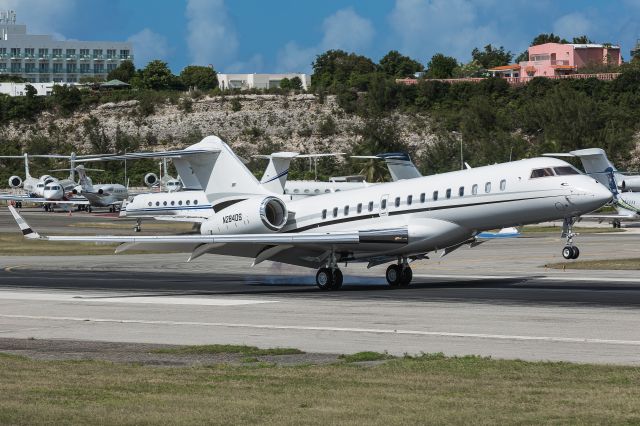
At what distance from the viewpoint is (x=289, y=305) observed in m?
29.7

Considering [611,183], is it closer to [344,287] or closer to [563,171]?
[344,287]

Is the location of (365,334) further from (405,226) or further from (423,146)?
(423,146)

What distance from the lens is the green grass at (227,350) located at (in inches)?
808

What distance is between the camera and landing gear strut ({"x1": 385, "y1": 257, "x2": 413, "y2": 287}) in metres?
35.3

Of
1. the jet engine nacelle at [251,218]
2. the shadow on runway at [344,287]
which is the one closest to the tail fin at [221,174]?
the jet engine nacelle at [251,218]

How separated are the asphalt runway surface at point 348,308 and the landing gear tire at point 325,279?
744 mm

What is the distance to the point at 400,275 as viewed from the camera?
35281mm

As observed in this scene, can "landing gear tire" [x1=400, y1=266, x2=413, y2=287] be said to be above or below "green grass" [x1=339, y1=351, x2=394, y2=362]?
above

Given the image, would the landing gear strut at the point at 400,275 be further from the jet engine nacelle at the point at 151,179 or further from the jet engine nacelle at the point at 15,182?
the jet engine nacelle at the point at 15,182

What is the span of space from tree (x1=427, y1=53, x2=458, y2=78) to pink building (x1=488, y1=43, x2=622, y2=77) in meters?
7.28

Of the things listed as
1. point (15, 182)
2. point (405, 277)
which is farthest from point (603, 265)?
point (15, 182)

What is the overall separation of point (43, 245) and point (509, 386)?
50522mm

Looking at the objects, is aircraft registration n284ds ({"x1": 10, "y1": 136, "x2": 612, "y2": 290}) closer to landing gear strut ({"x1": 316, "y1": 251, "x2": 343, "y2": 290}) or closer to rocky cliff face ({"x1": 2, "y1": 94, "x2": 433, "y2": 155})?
landing gear strut ({"x1": 316, "y1": 251, "x2": 343, "y2": 290})

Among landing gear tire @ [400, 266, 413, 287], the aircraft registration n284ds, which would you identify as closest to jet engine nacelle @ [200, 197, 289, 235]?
the aircraft registration n284ds
